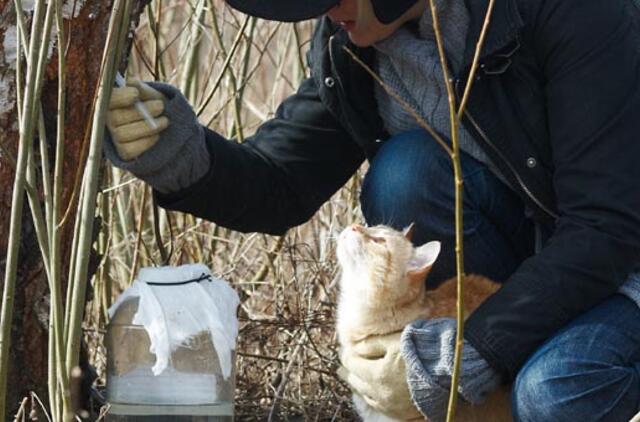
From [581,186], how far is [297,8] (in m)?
0.66

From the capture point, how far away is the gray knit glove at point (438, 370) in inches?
100.0

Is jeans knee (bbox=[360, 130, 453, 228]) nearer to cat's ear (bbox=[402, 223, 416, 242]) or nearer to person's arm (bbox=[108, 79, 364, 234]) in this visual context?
cat's ear (bbox=[402, 223, 416, 242])

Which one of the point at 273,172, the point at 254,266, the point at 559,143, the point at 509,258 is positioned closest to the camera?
the point at 559,143

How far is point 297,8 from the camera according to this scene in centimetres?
248

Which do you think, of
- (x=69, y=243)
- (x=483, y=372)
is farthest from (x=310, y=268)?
(x=483, y=372)

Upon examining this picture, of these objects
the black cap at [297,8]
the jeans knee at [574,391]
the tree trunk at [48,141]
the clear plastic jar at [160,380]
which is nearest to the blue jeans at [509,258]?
the jeans knee at [574,391]

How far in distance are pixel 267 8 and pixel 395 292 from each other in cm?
73

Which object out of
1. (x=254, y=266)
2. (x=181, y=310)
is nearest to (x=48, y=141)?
(x=181, y=310)

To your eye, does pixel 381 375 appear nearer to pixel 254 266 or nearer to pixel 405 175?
pixel 405 175

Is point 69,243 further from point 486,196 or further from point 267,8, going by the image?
point 486,196

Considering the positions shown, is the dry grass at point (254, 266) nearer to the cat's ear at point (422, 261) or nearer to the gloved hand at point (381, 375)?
the gloved hand at point (381, 375)

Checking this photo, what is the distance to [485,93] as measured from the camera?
8.74ft

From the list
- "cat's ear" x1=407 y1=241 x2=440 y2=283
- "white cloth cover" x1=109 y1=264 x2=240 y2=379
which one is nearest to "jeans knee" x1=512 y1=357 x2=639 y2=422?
"cat's ear" x1=407 y1=241 x2=440 y2=283

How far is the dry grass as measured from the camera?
3461mm
